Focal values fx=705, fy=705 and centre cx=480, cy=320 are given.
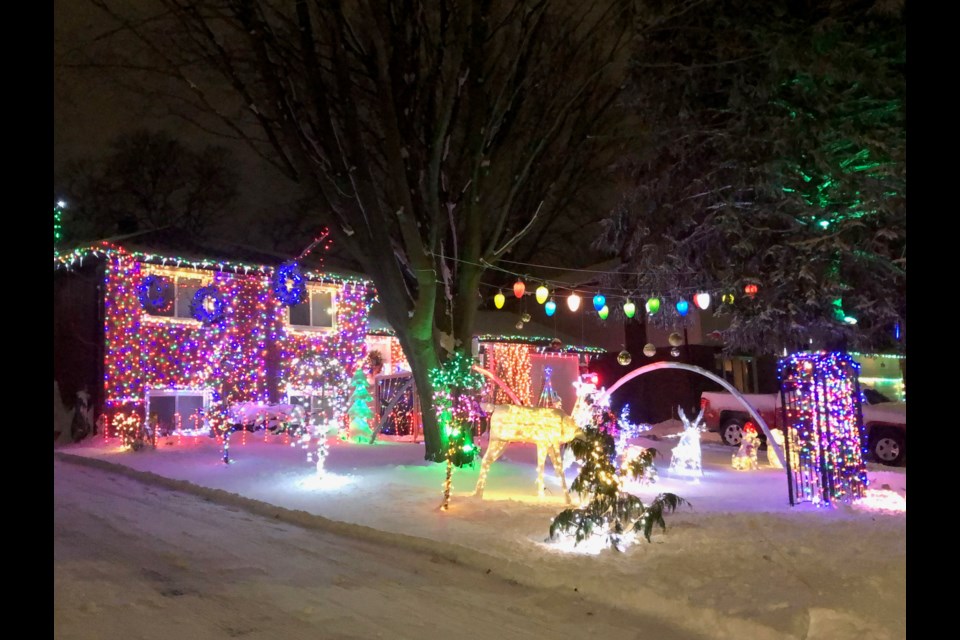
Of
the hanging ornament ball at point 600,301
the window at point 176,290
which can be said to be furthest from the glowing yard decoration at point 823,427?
the window at point 176,290

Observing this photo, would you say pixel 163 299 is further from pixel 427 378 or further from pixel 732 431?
pixel 732 431

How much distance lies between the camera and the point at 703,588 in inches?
226

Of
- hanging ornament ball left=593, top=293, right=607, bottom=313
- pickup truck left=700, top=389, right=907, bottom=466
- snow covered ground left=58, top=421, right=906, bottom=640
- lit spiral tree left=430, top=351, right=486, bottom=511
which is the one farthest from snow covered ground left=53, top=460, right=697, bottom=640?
pickup truck left=700, top=389, right=907, bottom=466

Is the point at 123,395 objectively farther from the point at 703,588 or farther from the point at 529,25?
the point at 703,588

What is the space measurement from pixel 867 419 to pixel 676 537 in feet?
35.6

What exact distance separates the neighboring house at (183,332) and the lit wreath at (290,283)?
0.38 feet

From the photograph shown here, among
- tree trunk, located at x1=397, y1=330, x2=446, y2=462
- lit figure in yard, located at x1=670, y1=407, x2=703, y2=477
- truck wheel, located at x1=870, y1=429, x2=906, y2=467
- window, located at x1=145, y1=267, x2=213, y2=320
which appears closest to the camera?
lit figure in yard, located at x1=670, y1=407, x2=703, y2=477

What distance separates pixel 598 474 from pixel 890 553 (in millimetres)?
2813

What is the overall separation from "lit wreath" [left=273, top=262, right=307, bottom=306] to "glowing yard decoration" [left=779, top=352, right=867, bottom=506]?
14428 mm

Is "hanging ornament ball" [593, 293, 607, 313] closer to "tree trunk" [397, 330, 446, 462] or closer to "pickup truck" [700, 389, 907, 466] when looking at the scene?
"tree trunk" [397, 330, 446, 462]

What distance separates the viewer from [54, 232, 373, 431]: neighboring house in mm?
18984

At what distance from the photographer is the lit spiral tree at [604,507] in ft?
23.2

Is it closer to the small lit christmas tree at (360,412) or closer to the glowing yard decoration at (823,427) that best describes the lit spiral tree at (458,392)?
the glowing yard decoration at (823,427)

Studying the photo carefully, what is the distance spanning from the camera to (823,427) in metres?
9.66
